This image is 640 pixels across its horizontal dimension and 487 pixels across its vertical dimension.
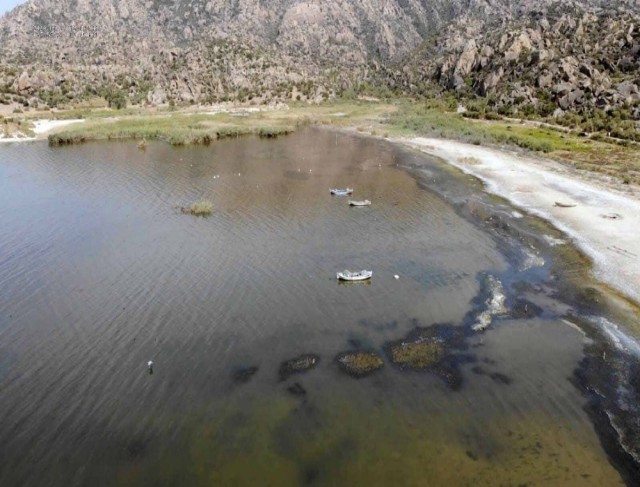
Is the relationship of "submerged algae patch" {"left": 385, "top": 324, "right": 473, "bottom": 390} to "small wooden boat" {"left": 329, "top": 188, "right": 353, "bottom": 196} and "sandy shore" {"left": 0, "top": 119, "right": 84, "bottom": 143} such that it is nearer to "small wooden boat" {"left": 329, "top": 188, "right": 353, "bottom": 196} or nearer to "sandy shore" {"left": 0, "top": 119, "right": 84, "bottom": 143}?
"small wooden boat" {"left": 329, "top": 188, "right": 353, "bottom": 196}

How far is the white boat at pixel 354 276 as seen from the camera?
33031mm

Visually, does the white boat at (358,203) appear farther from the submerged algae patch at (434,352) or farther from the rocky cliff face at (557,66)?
the rocky cliff face at (557,66)

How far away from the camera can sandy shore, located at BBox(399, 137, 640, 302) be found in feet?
118

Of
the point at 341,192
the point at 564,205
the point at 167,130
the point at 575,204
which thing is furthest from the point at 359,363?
the point at 167,130

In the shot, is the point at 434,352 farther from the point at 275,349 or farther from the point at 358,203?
the point at 358,203

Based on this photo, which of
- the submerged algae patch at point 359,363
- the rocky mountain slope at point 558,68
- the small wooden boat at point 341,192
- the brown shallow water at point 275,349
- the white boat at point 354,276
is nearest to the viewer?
the brown shallow water at point 275,349

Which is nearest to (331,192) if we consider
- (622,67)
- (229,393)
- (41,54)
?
(229,393)

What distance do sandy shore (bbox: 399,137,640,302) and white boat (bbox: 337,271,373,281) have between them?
51.5 feet

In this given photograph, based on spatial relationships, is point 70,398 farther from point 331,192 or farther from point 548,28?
point 548,28

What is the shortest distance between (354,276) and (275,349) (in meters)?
9.55

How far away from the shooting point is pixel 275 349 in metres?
25.3

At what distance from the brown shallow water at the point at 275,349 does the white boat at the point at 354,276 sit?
26.4 inches

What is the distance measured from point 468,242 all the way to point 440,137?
59.2m

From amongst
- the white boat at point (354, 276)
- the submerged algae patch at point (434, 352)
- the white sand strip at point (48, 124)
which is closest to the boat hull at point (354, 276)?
the white boat at point (354, 276)
